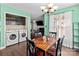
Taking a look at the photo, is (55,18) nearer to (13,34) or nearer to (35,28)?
(35,28)

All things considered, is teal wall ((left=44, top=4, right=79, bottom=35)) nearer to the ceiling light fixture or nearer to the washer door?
the ceiling light fixture

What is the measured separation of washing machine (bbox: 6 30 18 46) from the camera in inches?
80.4

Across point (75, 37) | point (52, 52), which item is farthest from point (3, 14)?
point (75, 37)

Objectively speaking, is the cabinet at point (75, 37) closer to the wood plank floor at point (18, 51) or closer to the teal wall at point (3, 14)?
the wood plank floor at point (18, 51)

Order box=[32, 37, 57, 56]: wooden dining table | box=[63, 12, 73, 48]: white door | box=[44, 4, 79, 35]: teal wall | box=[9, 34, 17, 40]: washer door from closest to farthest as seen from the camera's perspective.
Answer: box=[32, 37, 57, 56]: wooden dining table
box=[44, 4, 79, 35]: teal wall
box=[63, 12, 73, 48]: white door
box=[9, 34, 17, 40]: washer door

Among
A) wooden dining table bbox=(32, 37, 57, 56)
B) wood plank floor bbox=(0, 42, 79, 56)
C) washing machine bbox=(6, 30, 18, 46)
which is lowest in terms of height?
wood plank floor bbox=(0, 42, 79, 56)

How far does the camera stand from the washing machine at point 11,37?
204 cm

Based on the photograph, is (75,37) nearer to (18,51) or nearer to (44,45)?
(44,45)

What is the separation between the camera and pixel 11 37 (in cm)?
219

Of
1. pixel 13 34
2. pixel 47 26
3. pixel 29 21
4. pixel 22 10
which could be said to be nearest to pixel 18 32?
pixel 13 34

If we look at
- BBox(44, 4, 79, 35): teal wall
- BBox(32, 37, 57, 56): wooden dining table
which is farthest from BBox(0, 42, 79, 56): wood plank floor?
BBox(44, 4, 79, 35): teal wall

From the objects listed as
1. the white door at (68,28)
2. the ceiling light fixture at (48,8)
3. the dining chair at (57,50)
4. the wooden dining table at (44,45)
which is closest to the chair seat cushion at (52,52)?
the dining chair at (57,50)

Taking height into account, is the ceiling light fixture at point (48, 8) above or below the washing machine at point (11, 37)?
above

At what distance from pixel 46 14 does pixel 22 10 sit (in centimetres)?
49
